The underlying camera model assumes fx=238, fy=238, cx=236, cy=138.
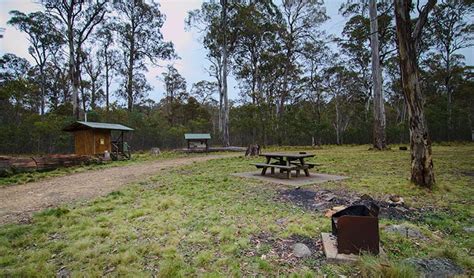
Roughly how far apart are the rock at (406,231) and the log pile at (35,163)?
1079 centimetres

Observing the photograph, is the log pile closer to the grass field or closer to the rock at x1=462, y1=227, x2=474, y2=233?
the grass field

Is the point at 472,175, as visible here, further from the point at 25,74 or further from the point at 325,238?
the point at 25,74

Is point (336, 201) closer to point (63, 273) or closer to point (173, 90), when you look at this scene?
point (63, 273)

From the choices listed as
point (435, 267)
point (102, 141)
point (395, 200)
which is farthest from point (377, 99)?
point (102, 141)

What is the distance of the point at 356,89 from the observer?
28547 millimetres

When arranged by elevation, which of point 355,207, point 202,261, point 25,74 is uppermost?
point 25,74

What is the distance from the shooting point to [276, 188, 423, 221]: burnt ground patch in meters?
3.63

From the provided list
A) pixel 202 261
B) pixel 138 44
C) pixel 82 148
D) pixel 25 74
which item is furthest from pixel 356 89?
pixel 25 74

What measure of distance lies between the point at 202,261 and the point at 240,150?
16.7 meters

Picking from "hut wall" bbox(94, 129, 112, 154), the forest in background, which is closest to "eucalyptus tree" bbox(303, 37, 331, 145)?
the forest in background

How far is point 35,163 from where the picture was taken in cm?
→ 897

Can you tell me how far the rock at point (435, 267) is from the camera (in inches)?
82.0

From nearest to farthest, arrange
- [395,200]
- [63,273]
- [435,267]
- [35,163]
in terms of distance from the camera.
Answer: [435,267] < [63,273] < [395,200] < [35,163]

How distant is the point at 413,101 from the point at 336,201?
107 inches
